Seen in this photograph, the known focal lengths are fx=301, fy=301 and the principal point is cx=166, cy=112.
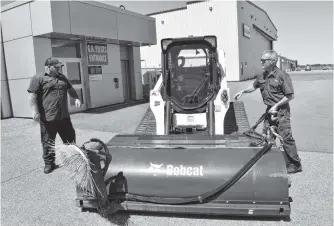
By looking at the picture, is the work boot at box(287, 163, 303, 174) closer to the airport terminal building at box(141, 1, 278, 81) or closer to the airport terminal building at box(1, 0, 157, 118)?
the airport terminal building at box(1, 0, 157, 118)

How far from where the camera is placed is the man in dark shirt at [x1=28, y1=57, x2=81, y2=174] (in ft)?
16.2

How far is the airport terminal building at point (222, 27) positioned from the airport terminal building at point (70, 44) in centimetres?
1282

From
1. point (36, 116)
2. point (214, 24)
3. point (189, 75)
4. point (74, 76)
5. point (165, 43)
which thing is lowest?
point (36, 116)

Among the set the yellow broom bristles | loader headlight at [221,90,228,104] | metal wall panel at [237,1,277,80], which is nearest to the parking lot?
the yellow broom bristles

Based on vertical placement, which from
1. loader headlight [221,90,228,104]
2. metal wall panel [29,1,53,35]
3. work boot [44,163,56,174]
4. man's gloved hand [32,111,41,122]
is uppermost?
metal wall panel [29,1,53,35]

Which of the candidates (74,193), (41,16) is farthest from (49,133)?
(41,16)

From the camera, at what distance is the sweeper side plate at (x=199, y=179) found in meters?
3.21

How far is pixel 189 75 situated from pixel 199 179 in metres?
3.18

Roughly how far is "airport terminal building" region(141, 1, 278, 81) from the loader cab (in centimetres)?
2094

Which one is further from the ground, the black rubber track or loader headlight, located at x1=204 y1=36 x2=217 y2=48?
loader headlight, located at x1=204 y1=36 x2=217 y2=48

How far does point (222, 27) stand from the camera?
28344 mm

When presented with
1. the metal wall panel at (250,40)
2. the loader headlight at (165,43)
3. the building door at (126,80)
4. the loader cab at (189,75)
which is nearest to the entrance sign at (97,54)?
the building door at (126,80)

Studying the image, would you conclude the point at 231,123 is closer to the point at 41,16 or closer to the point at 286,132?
the point at 286,132

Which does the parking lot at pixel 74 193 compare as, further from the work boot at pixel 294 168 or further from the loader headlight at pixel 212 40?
the loader headlight at pixel 212 40
